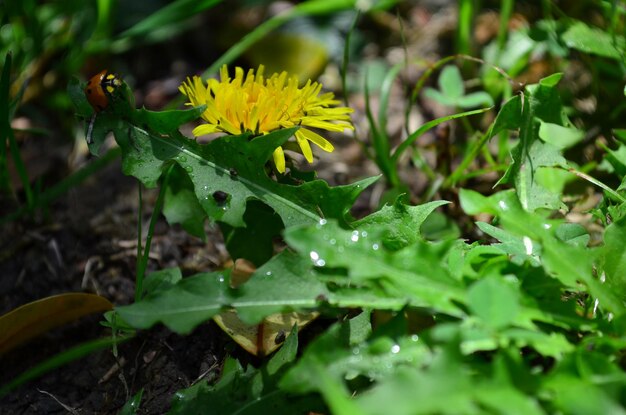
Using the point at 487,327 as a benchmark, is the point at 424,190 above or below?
below

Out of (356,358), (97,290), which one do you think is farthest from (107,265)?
(356,358)

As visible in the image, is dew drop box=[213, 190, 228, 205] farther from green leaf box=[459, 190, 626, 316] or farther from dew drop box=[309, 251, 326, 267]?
green leaf box=[459, 190, 626, 316]

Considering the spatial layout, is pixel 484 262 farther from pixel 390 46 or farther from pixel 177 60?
pixel 177 60

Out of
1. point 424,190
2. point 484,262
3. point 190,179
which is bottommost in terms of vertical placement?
point 424,190

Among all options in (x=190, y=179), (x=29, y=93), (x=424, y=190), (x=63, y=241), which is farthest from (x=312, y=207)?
(x=29, y=93)

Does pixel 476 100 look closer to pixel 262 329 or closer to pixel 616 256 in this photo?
pixel 616 256

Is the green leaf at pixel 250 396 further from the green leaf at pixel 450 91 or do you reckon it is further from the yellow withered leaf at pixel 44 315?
the green leaf at pixel 450 91

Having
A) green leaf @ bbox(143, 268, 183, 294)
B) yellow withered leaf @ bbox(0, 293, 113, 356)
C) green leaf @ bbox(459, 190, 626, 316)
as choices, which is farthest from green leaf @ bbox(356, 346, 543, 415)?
yellow withered leaf @ bbox(0, 293, 113, 356)
